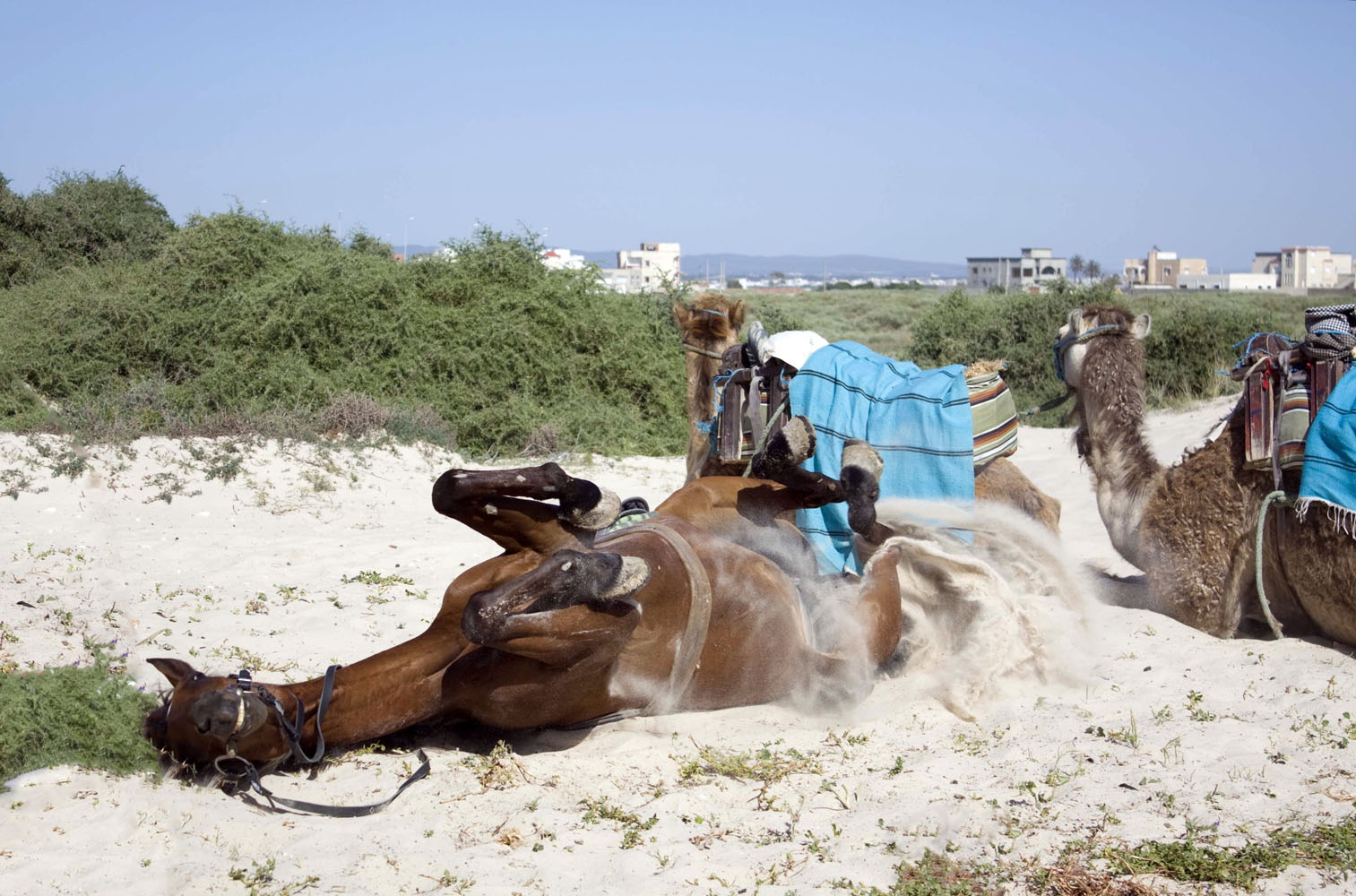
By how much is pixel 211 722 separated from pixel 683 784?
159cm

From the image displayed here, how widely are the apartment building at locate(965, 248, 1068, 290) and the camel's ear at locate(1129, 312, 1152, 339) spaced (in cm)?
4741

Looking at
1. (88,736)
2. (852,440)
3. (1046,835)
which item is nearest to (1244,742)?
(1046,835)

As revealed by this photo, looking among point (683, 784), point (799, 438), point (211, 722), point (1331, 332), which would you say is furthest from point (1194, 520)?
point (211, 722)

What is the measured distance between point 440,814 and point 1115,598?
3.93 m

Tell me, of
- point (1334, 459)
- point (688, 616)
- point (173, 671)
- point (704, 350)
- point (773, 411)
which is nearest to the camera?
point (173, 671)

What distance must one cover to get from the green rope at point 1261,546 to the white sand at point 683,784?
0.50ft

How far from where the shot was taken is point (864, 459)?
4.49m

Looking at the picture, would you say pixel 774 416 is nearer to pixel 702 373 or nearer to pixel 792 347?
pixel 792 347

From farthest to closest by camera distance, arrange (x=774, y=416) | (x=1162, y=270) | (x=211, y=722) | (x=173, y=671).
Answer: (x=1162, y=270), (x=774, y=416), (x=173, y=671), (x=211, y=722)

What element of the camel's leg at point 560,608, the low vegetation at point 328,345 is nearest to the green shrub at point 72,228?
the low vegetation at point 328,345

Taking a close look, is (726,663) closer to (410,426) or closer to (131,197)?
(410,426)

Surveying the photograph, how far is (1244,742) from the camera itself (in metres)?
4.03

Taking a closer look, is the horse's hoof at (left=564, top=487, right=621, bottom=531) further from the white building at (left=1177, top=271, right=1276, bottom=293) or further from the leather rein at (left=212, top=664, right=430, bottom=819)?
the white building at (left=1177, top=271, right=1276, bottom=293)

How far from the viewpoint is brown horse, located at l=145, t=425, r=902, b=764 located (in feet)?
11.5
